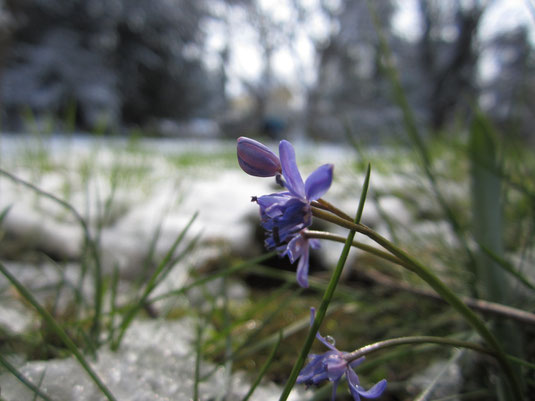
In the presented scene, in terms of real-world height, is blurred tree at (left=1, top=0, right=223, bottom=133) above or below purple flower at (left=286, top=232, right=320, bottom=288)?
above

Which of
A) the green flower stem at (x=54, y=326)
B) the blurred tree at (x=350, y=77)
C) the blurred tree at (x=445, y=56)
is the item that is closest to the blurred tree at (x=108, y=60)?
the blurred tree at (x=350, y=77)

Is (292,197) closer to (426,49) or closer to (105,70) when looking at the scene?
(105,70)

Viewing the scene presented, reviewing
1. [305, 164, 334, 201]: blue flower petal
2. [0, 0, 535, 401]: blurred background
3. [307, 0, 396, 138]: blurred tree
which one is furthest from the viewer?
[307, 0, 396, 138]: blurred tree

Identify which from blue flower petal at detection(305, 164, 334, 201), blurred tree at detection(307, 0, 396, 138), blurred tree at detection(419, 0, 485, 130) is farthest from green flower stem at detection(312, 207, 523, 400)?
blurred tree at detection(419, 0, 485, 130)

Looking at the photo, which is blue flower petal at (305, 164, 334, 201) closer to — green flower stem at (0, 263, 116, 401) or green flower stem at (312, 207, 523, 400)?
green flower stem at (312, 207, 523, 400)

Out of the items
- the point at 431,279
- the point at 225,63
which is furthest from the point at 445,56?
the point at 431,279

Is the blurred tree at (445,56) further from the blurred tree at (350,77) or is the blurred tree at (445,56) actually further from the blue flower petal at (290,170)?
the blue flower petal at (290,170)
